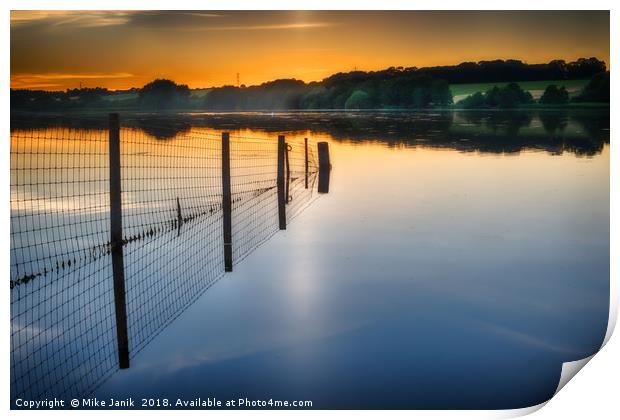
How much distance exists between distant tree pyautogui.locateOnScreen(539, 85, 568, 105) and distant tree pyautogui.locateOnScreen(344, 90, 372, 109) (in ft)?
4.25

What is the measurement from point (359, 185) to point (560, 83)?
316 centimetres

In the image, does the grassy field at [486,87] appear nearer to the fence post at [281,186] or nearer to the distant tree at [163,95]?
the fence post at [281,186]

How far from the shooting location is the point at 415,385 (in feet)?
13.9

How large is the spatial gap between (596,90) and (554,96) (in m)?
0.64

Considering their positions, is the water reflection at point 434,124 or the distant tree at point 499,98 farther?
the distant tree at point 499,98

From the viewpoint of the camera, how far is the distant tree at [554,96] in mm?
5742

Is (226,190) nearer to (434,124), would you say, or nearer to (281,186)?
(281,186)

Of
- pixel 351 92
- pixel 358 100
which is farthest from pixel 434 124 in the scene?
pixel 351 92

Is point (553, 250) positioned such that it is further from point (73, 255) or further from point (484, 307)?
point (73, 255)

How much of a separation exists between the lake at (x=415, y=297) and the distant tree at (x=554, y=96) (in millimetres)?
108

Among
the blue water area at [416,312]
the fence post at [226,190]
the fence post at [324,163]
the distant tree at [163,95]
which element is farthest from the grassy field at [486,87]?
the fence post at [324,163]

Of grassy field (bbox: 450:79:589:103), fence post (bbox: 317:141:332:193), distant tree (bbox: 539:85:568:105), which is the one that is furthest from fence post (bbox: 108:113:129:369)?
fence post (bbox: 317:141:332:193)

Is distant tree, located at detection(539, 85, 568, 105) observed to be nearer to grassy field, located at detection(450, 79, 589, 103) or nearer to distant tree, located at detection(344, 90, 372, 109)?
grassy field, located at detection(450, 79, 589, 103)
